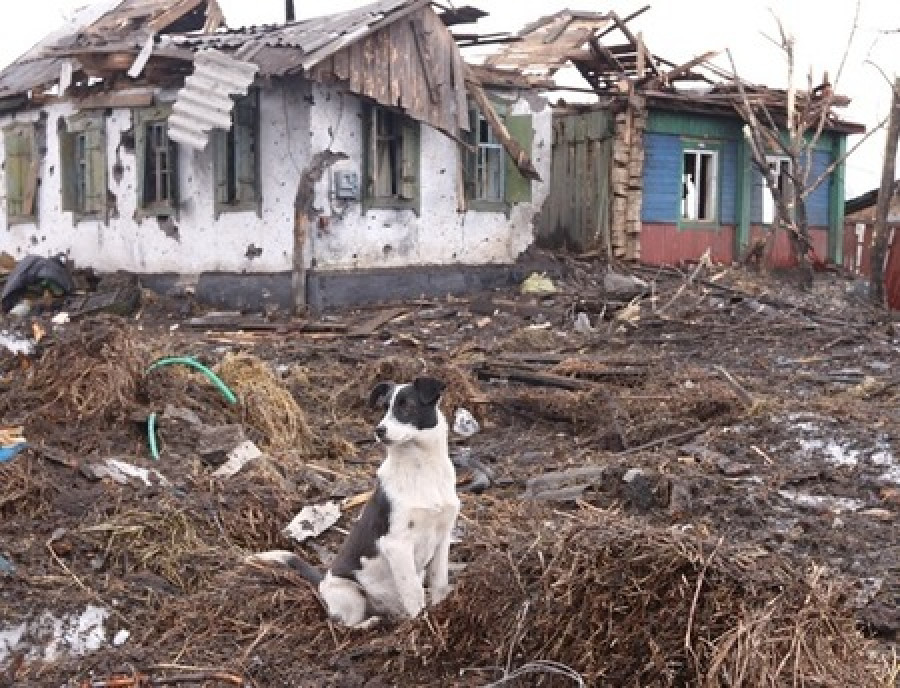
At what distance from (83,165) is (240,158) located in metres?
4.24

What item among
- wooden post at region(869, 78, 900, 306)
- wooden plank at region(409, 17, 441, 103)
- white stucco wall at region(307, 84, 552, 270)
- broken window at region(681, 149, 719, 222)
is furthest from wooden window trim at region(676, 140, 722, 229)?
wooden plank at region(409, 17, 441, 103)

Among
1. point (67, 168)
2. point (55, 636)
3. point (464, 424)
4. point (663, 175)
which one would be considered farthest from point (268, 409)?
point (663, 175)

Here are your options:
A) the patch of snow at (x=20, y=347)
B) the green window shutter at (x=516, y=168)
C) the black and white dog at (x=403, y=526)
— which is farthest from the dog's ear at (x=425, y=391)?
the green window shutter at (x=516, y=168)

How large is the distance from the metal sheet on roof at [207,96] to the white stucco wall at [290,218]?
106 cm

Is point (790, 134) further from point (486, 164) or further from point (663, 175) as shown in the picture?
point (486, 164)

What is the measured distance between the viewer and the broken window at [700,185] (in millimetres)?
22203

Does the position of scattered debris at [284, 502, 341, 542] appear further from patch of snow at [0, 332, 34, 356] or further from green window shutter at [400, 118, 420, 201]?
green window shutter at [400, 118, 420, 201]

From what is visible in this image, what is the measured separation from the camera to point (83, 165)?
2017 cm

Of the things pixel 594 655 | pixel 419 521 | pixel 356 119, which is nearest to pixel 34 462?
pixel 419 521

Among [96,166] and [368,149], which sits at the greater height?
[368,149]

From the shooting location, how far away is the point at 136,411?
8.48 meters

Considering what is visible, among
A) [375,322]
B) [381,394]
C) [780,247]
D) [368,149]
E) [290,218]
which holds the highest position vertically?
[368,149]

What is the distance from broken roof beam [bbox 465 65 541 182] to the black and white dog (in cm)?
1400

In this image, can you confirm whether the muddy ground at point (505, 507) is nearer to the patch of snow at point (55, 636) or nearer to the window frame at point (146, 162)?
the patch of snow at point (55, 636)
